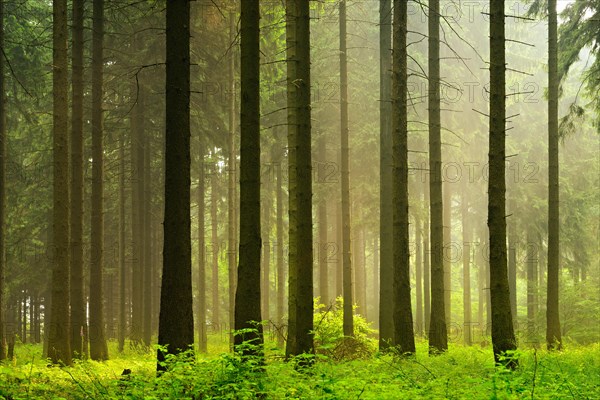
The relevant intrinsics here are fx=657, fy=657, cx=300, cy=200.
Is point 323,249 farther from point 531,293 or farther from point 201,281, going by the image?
point 531,293

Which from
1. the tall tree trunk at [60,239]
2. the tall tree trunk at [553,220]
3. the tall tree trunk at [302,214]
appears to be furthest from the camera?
the tall tree trunk at [553,220]

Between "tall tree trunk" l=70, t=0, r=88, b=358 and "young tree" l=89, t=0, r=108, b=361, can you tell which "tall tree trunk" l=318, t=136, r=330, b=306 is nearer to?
"young tree" l=89, t=0, r=108, b=361

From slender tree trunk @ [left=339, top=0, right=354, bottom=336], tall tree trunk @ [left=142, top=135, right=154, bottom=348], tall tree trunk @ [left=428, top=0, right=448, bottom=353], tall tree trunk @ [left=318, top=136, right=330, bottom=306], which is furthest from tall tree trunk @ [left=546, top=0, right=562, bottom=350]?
tall tree trunk @ [left=142, top=135, right=154, bottom=348]

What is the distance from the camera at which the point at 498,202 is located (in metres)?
11.8

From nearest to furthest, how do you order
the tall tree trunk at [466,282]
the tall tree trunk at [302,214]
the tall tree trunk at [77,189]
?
the tall tree trunk at [302,214] → the tall tree trunk at [77,189] → the tall tree trunk at [466,282]

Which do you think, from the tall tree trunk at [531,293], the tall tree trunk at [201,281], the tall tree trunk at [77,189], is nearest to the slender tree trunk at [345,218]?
the tall tree trunk at [77,189]

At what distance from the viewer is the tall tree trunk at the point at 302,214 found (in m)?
12.5

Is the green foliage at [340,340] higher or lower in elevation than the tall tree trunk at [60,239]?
lower

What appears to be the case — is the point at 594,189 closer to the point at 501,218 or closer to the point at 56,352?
the point at 501,218

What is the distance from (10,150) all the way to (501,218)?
833 inches

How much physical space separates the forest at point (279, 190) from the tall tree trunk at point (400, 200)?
0.05m

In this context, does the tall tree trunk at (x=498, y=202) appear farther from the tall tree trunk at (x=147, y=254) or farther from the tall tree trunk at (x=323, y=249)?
the tall tree trunk at (x=147, y=254)

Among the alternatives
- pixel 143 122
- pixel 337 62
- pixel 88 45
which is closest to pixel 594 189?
pixel 337 62

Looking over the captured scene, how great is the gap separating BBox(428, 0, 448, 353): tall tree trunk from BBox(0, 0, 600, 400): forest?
67 mm
